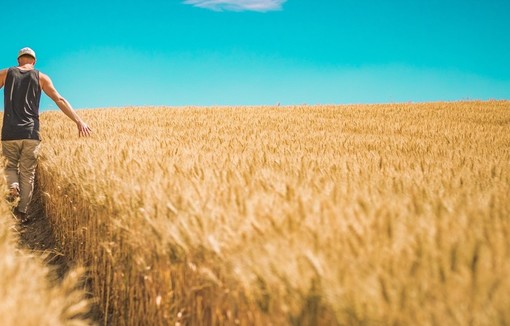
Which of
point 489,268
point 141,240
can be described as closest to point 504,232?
point 489,268

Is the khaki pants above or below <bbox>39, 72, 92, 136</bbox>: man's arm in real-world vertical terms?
below

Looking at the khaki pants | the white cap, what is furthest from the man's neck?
the khaki pants

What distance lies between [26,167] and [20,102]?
2.88ft

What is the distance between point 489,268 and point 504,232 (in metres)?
0.53

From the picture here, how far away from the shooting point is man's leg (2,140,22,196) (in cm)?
552

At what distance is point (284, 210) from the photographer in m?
1.82

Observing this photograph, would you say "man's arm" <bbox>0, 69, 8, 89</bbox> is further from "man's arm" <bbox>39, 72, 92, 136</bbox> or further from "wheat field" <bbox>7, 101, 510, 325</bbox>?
"wheat field" <bbox>7, 101, 510, 325</bbox>

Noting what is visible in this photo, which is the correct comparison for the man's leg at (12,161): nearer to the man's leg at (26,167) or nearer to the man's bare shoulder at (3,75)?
the man's leg at (26,167)

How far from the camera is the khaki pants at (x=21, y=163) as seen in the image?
5547 millimetres

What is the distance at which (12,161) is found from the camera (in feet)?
18.7

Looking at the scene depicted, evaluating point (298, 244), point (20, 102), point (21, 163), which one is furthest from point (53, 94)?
point (298, 244)

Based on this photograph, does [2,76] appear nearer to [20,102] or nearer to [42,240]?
[20,102]

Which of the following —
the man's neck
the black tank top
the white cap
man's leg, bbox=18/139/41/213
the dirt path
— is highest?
the white cap

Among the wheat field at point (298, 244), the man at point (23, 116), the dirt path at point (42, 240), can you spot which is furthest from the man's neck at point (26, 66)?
the wheat field at point (298, 244)
